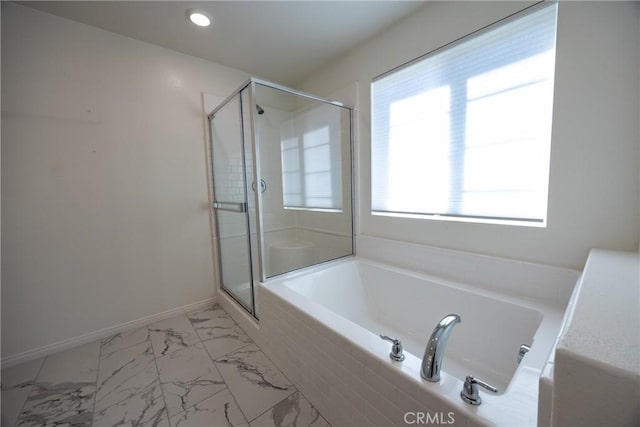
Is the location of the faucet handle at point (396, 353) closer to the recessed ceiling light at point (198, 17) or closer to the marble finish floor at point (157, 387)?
the marble finish floor at point (157, 387)

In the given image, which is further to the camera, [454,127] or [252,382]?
[454,127]

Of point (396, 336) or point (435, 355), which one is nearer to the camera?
point (435, 355)

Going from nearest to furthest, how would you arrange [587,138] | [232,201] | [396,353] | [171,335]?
[396,353], [587,138], [171,335], [232,201]

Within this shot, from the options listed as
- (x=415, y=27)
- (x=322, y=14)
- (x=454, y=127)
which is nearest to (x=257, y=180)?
(x=322, y=14)

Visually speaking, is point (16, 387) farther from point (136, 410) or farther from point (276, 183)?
point (276, 183)

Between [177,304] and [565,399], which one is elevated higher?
[565,399]

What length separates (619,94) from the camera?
3.41 feet

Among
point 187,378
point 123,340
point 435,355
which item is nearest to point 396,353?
point 435,355

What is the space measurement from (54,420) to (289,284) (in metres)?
1.35

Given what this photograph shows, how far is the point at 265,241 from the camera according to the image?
180 cm

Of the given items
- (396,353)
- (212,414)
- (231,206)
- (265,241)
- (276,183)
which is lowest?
(212,414)

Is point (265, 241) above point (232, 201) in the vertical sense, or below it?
below

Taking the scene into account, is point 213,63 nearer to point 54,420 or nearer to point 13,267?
point 13,267

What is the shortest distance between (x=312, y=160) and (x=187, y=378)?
200cm
